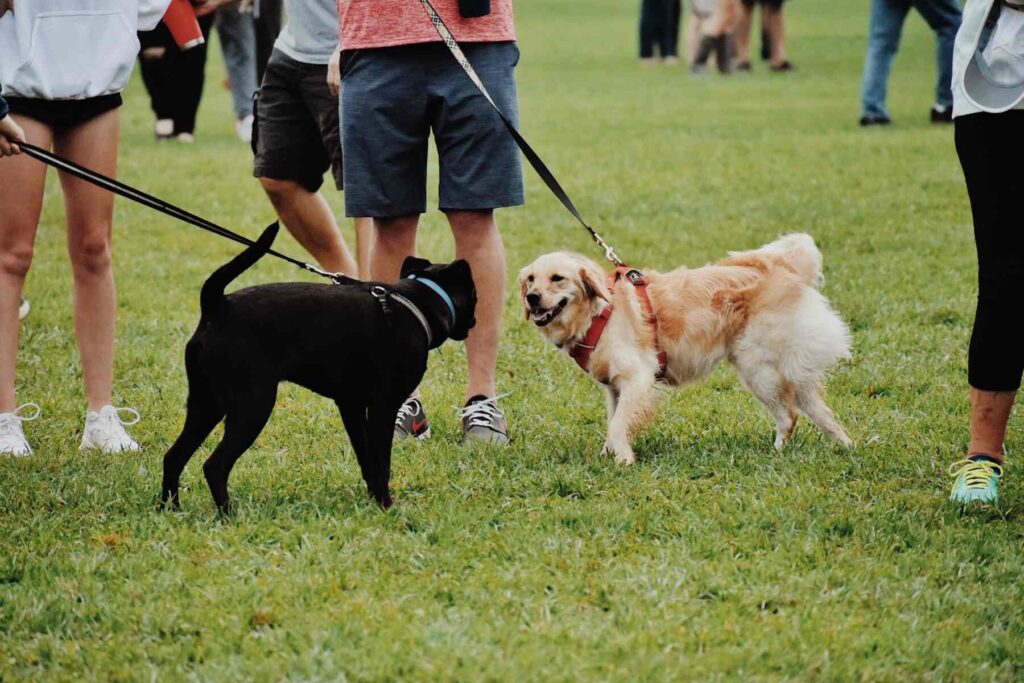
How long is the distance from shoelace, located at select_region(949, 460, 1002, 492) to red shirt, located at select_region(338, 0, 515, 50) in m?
2.25

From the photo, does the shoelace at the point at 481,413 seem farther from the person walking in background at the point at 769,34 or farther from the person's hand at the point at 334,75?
the person walking in background at the point at 769,34

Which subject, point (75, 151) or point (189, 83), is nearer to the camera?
point (75, 151)

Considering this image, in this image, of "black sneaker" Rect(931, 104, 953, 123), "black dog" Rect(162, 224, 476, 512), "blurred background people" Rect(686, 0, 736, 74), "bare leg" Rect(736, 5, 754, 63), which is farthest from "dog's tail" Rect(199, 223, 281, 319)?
"bare leg" Rect(736, 5, 754, 63)

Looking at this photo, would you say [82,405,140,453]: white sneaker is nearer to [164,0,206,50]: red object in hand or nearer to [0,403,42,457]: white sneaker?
[0,403,42,457]: white sneaker

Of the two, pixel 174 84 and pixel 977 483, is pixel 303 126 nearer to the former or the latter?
pixel 977 483

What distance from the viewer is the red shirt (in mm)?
4934

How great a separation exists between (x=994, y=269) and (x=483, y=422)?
1948mm

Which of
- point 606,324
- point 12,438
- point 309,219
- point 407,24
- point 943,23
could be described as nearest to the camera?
point 407,24

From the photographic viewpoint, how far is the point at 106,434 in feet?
16.9

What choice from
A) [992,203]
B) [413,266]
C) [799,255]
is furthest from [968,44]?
[413,266]

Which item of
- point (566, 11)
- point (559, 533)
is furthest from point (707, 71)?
point (559, 533)

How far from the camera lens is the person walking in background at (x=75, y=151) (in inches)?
187

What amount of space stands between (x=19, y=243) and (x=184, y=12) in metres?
1.20

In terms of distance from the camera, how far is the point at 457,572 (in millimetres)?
3758
